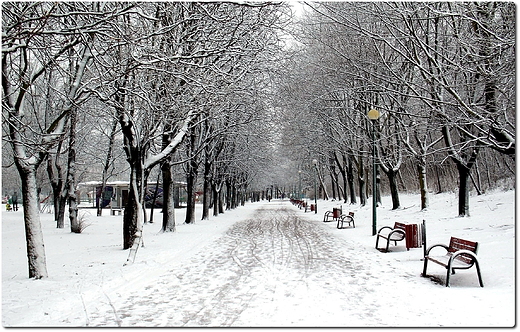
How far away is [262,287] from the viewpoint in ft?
28.3

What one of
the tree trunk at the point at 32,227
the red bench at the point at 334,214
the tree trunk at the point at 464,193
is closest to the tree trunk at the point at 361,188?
the red bench at the point at 334,214

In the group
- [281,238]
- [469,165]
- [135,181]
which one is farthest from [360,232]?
[135,181]

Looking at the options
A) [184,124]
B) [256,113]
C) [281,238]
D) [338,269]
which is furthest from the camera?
[256,113]

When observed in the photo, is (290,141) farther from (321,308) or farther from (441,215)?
(321,308)

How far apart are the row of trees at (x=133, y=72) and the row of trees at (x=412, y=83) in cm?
250

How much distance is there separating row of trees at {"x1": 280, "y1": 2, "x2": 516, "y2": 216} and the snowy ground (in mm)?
3157

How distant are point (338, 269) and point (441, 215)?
36.8 ft

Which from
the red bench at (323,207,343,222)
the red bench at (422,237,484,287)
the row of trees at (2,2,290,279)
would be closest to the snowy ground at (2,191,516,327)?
the red bench at (422,237,484,287)

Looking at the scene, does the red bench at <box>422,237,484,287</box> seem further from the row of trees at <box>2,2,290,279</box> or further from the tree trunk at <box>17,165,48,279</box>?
the tree trunk at <box>17,165,48,279</box>

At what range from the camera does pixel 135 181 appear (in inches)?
530

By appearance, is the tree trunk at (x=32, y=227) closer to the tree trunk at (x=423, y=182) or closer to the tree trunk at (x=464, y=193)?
the tree trunk at (x=464, y=193)

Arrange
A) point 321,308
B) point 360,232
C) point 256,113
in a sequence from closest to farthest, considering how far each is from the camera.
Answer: point 321,308 < point 360,232 < point 256,113

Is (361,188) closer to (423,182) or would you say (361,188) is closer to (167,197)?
(423,182)

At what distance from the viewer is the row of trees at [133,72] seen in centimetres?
798
